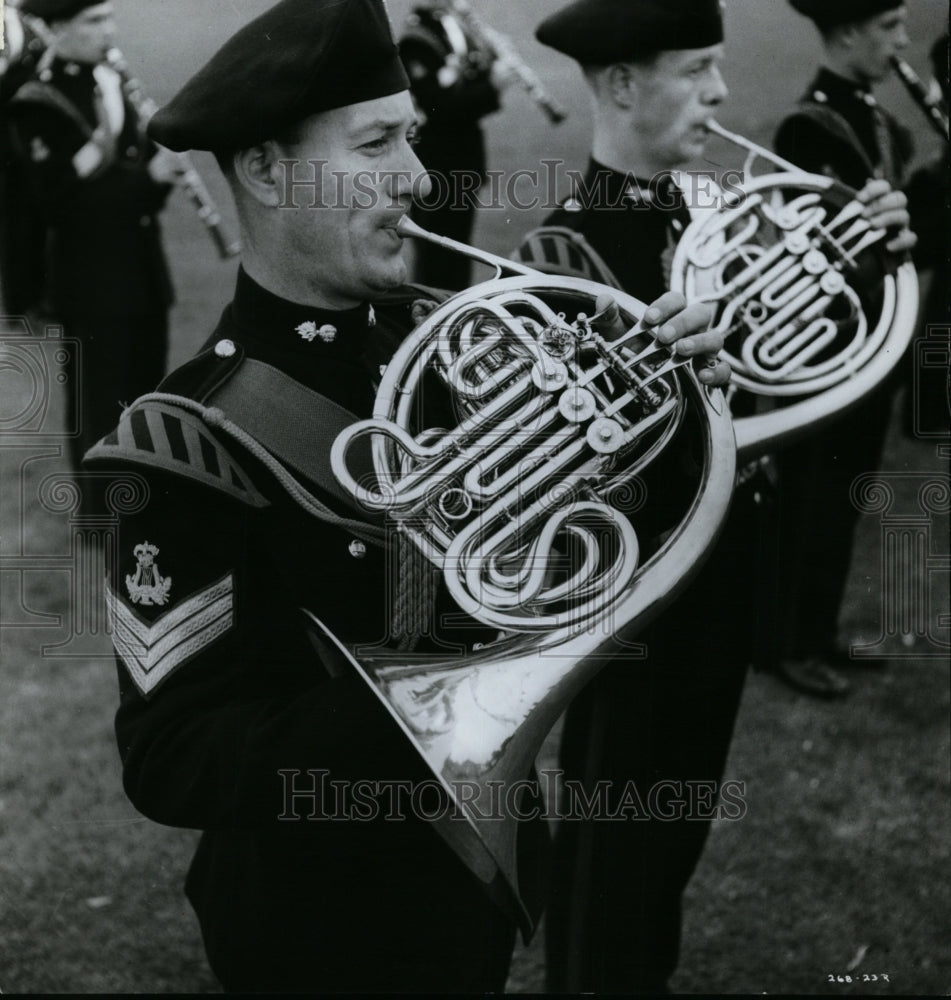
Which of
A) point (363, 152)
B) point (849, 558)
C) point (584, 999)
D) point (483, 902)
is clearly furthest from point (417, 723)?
point (849, 558)

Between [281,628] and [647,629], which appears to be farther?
[647,629]

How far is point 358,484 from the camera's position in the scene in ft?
8.35

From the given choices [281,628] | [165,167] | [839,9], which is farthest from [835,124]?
[281,628]

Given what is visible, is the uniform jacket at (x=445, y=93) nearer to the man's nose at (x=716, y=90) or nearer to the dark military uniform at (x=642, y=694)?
the dark military uniform at (x=642, y=694)

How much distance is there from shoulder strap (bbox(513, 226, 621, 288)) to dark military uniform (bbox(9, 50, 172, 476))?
43.3 inches

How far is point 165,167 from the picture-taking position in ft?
13.0

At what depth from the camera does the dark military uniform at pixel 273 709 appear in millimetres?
Answer: 2498

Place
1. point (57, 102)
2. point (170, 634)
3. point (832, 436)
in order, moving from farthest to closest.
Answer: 1. point (57, 102)
2. point (832, 436)
3. point (170, 634)

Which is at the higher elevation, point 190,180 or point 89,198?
point 190,180

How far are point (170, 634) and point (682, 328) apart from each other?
116 cm

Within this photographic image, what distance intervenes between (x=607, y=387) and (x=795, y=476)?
4.19 feet

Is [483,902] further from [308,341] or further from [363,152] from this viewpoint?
[363,152]

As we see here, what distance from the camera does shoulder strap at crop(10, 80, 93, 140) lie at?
13.2 ft

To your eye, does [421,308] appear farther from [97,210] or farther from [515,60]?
[97,210]
